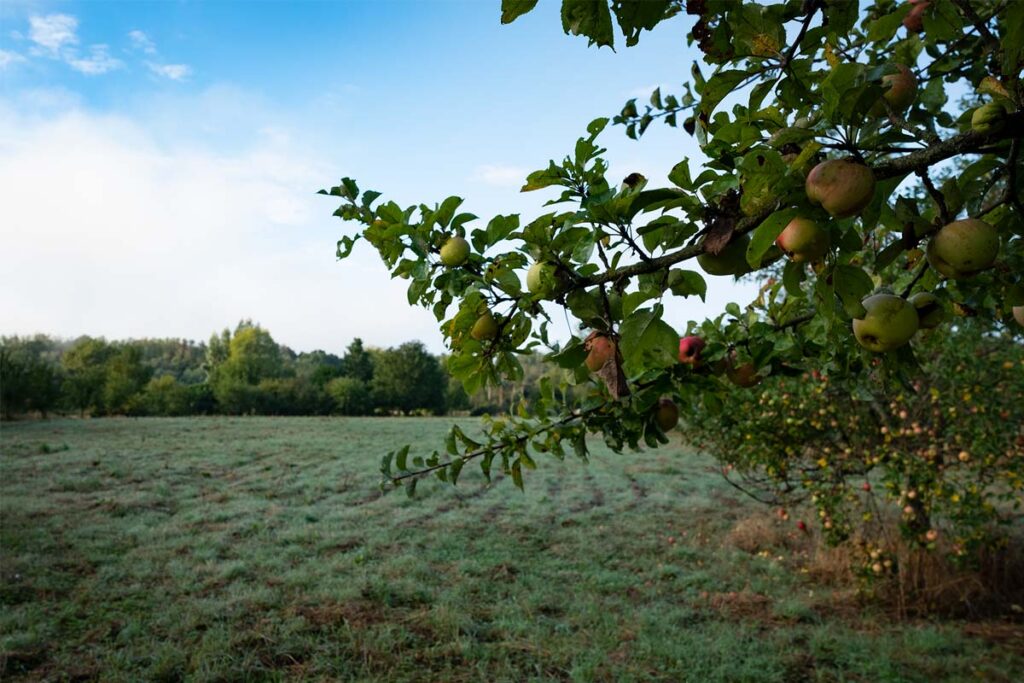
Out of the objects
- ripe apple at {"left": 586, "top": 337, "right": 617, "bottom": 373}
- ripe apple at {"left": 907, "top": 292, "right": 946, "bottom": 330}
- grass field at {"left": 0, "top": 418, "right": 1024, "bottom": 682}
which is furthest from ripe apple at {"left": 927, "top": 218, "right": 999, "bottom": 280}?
grass field at {"left": 0, "top": 418, "right": 1024, "bottom": 682}

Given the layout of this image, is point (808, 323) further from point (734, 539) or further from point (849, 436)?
point (734, 539)

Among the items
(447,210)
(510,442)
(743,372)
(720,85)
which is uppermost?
(720,85)

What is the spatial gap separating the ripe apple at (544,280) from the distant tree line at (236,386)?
24208 millimetres

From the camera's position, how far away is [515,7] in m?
0.86

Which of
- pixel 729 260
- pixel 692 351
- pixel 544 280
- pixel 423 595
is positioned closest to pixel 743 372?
pixel 692 351

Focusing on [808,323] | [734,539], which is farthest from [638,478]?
[808,323]

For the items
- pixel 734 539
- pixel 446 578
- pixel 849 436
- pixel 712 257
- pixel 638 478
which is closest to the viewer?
pixel 712 257

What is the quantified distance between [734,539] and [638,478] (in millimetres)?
5557

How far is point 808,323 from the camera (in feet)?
7.16

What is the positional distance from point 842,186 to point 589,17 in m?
0.44

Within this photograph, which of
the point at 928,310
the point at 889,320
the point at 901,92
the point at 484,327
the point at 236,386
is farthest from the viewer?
the point at 236,386

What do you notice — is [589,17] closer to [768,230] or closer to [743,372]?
[768,230]

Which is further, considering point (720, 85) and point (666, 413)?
point (666, 413)

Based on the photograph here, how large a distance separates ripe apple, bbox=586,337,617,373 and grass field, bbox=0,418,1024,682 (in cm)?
304
